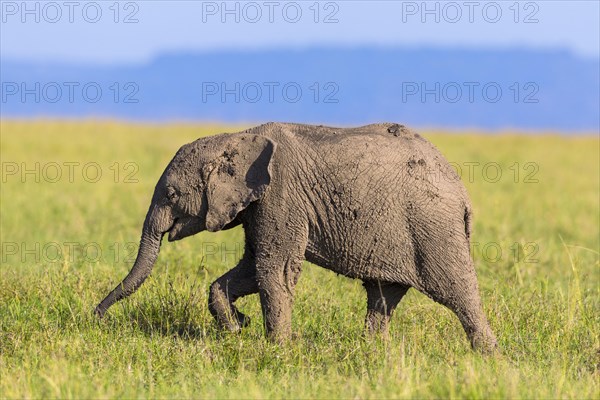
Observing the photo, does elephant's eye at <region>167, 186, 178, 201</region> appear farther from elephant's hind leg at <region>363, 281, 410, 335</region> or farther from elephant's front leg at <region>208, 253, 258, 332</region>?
elephant's hind leg at <region>363, 281, 410, 335</region>

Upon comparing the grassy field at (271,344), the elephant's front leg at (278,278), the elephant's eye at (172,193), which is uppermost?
the elephant's eye at (172,193)

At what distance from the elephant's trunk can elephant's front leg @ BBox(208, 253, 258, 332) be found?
526 mm

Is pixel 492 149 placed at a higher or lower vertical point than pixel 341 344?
higher

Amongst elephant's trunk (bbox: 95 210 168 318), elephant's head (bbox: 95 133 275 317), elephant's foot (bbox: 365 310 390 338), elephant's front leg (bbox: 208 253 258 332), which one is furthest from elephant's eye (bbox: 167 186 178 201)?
elephant's foot (bbox: 365 310 390 338)

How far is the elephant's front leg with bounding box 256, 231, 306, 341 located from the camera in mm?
7262

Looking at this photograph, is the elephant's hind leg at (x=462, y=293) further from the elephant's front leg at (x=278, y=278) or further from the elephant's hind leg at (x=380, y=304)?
the elephant's front leg at (x=278, y=278)

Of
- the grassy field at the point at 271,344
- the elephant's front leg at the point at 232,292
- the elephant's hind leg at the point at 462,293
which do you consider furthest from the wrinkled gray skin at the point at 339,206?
the grassy field at the point at 271,344

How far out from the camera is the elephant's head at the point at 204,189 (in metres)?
7.22

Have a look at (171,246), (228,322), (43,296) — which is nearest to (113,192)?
(171,246)

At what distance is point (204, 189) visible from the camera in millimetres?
7375

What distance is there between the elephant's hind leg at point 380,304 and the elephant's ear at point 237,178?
1.25m

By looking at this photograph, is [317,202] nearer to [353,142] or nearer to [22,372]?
[353,142]

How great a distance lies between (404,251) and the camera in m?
7.19

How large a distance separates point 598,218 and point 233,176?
1061 cm
